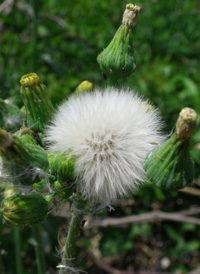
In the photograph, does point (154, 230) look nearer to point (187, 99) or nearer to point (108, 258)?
point (108, 258)

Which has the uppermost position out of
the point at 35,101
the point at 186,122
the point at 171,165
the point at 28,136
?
the point at 35,101

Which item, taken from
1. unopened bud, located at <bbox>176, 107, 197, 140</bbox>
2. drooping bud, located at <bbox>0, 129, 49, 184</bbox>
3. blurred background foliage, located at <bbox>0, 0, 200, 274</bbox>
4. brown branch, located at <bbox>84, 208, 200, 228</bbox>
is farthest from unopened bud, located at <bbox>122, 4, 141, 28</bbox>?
brown branch, located at <bbox>84, 208, 200, 228</bbox>

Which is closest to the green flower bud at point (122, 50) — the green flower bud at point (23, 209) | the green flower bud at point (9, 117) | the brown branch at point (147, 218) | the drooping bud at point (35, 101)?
the drooping bud at point (35, 101)

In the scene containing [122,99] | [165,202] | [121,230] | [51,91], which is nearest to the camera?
[122,99]

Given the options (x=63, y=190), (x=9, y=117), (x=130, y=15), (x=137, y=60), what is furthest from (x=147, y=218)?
(x=130, y=15)

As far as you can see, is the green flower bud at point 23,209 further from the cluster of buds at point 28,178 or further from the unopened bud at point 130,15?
the unopened bud at point 130,15

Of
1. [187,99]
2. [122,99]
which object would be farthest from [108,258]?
[122,99]

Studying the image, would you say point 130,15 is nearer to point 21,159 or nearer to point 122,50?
point 122,50
